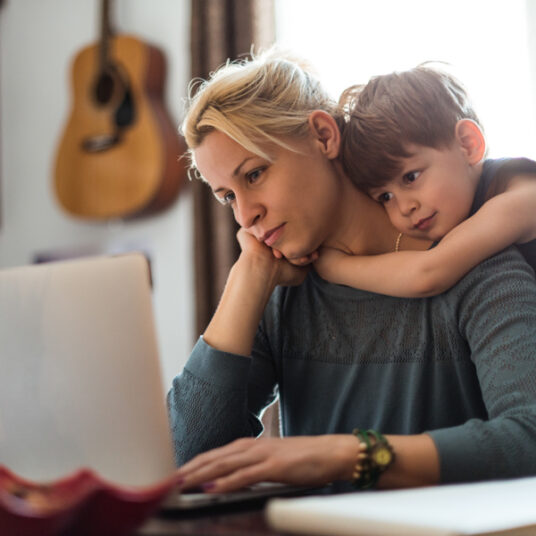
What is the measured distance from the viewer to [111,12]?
2.94m

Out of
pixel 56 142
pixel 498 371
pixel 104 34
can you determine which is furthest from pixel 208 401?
pixel 56 142

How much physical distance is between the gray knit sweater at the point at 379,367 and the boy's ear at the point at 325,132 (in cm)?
24

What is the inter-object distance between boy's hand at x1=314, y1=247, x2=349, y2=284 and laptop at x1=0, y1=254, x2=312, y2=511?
1.95ft

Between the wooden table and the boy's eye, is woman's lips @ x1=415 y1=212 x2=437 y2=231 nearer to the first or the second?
the boy's eye

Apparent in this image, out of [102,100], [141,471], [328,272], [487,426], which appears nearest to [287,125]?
[328,272]

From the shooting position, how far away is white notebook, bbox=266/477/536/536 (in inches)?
19.2

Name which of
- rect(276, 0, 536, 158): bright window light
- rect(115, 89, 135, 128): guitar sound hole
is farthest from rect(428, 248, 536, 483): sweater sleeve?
rect(115, 89, 135, 128): guitar sound hole

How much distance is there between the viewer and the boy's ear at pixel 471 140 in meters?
1.21

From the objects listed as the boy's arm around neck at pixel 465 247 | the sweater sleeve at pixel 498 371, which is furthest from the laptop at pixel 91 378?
the boy's arm around neck at pixel 465 247

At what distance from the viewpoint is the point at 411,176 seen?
4.01ft

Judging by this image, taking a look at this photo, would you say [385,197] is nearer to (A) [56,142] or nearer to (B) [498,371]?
(B) [498,371]

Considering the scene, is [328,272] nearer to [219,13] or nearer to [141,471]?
[141,471]

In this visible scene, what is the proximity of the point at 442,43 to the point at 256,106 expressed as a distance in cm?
124

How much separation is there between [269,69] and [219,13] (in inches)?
51.4
